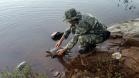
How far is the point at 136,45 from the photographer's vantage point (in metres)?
6.29

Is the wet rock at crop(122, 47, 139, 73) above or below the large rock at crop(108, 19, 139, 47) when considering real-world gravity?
below

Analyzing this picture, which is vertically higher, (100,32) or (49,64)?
(100,32)

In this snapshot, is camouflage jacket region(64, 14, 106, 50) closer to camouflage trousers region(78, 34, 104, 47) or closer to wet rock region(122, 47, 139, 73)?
camouflage trousers region(78, 34, 104, 47)

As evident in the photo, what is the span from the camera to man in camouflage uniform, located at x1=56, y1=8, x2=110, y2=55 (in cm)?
591

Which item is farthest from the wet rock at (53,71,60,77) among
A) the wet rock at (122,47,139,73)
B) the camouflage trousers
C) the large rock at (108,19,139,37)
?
the large rock at (108,19,139,37)

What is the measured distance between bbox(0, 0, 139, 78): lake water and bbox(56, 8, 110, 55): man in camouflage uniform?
68cm

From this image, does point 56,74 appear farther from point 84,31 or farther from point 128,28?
point 128,28

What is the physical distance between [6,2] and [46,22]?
284 centimetres

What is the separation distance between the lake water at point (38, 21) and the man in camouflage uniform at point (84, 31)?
683mm

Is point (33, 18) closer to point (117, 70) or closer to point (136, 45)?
point (136, 45)

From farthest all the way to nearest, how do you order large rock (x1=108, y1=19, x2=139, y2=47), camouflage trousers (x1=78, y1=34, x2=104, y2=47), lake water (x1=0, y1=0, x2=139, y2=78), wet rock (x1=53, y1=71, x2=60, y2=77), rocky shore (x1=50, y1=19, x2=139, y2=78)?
lake water (x1=0, y1=0, x2=139, y2=78)
large rock (x1=108, y1=19, x2=139, y2=47)
camouflage trousers (x1=78, y1=34, x2=104, y2=47)
wet rock (x1=53, y1=71, x2=60, y2=77)
rocky shore (x1=50, y1=19, x2=139, y2=78)

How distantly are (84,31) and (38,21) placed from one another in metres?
3.14

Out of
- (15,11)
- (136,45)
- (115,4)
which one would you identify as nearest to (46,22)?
(15,11)

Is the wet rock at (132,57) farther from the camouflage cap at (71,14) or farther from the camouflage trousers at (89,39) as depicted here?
the camouflage cap at (71,14)
